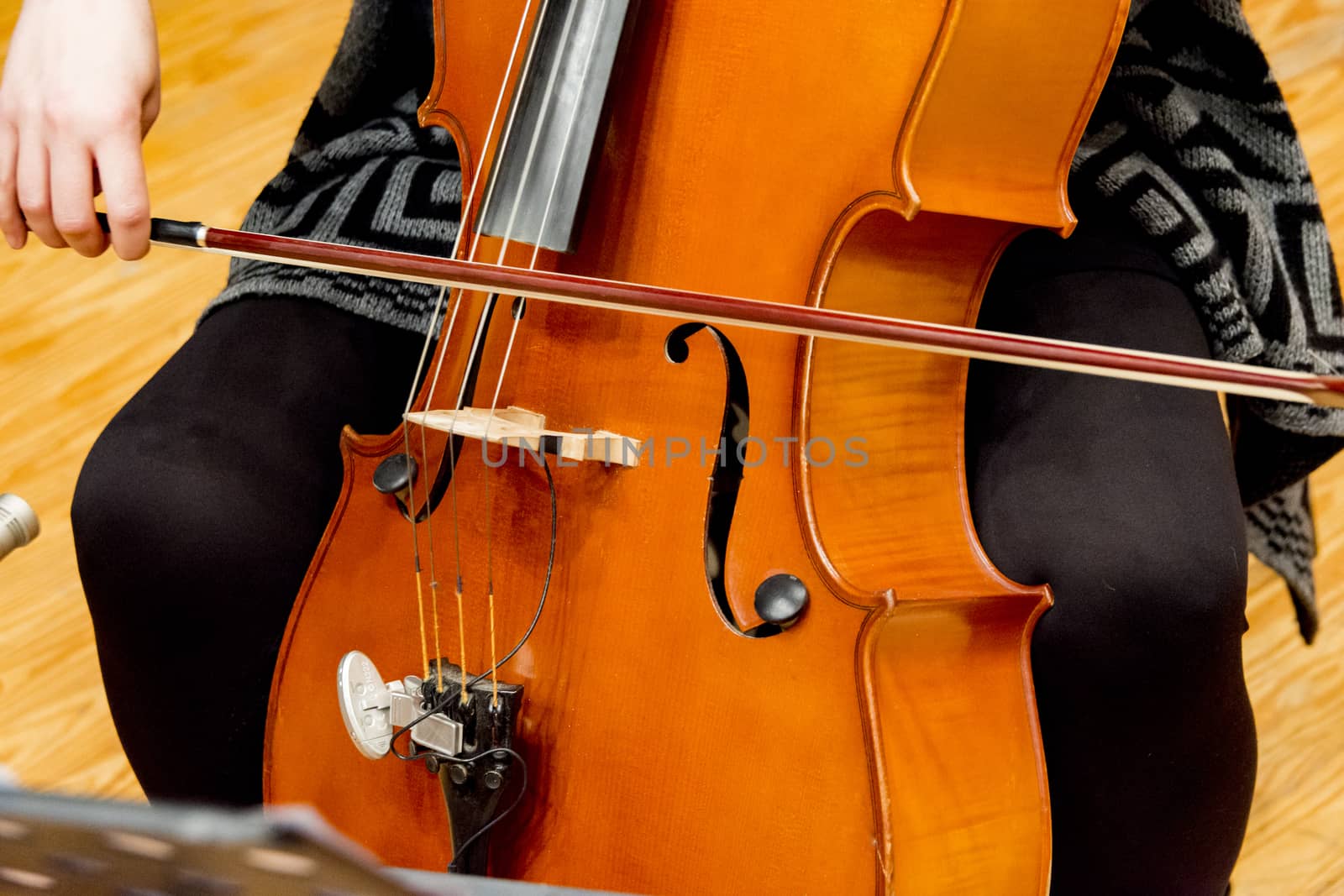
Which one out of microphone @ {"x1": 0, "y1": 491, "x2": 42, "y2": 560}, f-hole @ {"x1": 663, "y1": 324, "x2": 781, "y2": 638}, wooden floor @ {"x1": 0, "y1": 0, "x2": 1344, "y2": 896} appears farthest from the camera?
wooden floor @ {"x1": 0, "y1": 0, "x2": 1344, "y2": 896}

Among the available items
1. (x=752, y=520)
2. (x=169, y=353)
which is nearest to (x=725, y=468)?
(x=752, y=520)

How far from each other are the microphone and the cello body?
20 cm

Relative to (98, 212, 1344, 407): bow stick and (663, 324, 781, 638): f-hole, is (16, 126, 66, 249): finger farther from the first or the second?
(663, 324, 781, 638): f-hole

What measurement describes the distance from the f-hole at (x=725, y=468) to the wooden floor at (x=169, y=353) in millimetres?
655

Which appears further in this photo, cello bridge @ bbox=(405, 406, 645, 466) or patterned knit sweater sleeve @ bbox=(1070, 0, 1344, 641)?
patterned knit sweater sleeve @ bbox=(1070, 0, 1344, 641)

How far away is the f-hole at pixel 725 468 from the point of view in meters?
0.55

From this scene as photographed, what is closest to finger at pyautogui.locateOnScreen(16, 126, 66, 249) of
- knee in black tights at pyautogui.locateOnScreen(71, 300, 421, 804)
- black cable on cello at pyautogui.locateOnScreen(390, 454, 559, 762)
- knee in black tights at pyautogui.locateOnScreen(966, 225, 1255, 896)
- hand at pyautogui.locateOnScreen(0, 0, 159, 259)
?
hand at pyautogui.locateOnScreen(0, 0, 159, 259)

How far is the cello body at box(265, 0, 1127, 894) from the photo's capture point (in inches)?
21.0

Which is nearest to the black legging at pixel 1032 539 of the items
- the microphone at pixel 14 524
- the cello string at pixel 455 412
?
the cello string at pixel 455 412

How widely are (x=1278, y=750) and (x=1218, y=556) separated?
1.76 ft

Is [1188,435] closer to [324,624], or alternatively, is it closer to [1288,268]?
[1288,268]

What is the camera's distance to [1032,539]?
62cm

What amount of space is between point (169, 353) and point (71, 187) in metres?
0.76

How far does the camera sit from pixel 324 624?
638 mm
